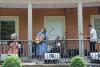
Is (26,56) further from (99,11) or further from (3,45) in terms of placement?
(99,11)

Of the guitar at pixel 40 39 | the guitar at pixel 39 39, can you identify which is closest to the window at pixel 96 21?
the guitar at pixel 40 39

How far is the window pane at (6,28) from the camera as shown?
77.6 ft

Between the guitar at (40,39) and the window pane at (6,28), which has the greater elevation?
the window pane at (6,28)

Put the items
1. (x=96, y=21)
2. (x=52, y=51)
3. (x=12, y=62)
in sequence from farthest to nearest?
(x=96, y=21) → (x=52, y=51) → (x=12, y=62)

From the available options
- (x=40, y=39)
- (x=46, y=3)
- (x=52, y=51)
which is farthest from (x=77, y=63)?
(x=46, y=3)

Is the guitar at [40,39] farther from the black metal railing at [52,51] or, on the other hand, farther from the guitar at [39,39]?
the black metal railing at [52,51]

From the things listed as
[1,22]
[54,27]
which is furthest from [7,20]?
[54,27]

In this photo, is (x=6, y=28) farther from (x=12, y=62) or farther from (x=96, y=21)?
(x=12, y=62)

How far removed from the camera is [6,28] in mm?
23812

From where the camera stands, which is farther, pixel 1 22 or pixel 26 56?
pixel 1 22

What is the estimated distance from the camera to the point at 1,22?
23.8 m

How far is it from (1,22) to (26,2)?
10.4 feet

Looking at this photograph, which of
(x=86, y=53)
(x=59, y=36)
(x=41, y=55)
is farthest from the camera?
(x=59, y=36)

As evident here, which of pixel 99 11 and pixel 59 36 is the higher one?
pixel 99 11
